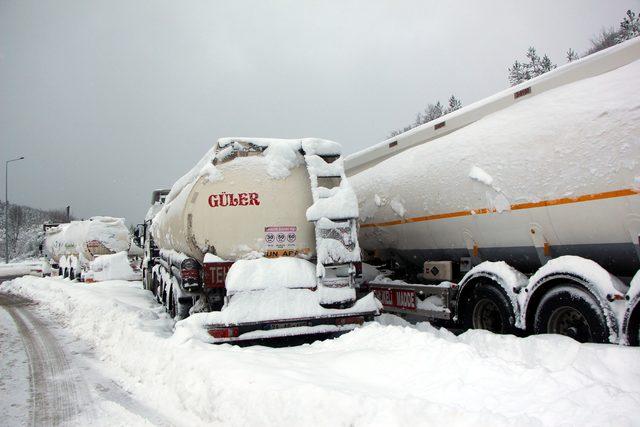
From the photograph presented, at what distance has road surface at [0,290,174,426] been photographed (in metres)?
4.71

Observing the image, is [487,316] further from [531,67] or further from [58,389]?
[531,67]

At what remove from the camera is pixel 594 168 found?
5.19 meters

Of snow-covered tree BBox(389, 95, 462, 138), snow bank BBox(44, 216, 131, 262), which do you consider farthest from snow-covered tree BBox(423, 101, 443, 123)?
snow bank BBox(44, 216, 131, 262)

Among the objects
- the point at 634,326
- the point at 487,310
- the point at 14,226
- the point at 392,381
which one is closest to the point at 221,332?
the point at 392,381

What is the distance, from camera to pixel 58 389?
5.79 m

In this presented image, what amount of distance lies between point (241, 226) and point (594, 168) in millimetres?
4459

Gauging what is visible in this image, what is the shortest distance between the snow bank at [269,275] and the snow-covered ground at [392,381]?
0.90 metres

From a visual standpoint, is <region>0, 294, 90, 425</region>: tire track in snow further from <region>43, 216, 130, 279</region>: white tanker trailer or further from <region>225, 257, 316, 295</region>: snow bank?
<region>43, 216, 130, 279</region>: white tanker trailer

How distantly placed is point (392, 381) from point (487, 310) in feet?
10.3

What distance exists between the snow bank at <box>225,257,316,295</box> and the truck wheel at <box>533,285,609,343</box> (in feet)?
9.55

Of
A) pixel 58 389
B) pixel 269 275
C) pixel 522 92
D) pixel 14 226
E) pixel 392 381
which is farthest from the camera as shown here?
pixel 14 226

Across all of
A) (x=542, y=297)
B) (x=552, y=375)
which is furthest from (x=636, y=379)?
(x=542, y=297)

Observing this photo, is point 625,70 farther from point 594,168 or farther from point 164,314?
point 164,314

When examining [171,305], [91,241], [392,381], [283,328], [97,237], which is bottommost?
[392,381]
